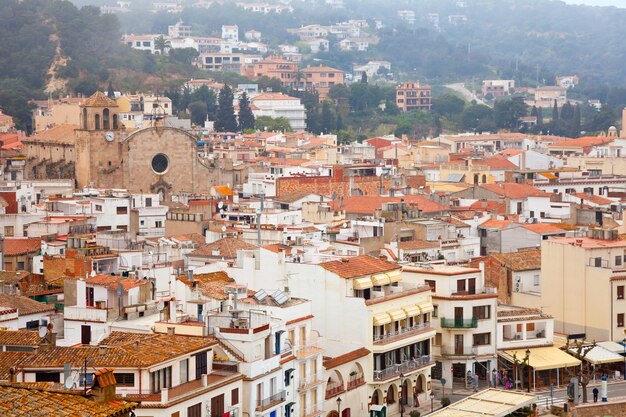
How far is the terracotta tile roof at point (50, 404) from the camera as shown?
66.7ft

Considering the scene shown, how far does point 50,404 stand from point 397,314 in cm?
2044

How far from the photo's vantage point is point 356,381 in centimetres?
3922

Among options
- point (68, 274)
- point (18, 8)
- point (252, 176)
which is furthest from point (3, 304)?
point (18, 8)

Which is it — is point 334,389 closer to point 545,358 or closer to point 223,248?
point 545,358

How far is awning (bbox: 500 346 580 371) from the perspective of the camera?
4394cm

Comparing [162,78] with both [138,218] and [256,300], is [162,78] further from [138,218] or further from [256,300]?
[256,300]

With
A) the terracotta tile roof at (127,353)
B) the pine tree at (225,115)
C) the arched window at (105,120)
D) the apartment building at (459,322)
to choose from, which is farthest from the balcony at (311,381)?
the pine tree at (225,115)

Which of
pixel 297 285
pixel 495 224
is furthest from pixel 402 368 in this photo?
pixel 495 224

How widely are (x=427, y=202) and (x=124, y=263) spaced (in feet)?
80.7

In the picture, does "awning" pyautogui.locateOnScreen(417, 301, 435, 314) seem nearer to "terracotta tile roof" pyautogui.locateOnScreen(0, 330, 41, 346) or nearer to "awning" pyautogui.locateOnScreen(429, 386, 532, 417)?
"awning" pyautogui.locateOnScreen(429, 386, 532, 417)

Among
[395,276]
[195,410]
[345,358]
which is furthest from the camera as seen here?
[395,276]

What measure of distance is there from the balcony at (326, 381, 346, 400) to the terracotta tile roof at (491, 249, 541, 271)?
49.4 feet

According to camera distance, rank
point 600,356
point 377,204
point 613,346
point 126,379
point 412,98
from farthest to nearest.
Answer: point 412,98
point 377,204
point 613,346
point 600,356
point 126,379

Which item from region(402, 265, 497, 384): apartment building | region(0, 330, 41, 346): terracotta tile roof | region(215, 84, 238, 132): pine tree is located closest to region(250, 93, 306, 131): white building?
region(215, 84, 238, 132): pine tree
